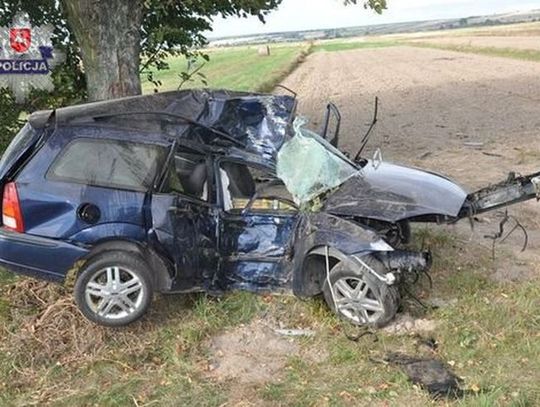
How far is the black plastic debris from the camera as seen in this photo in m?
4.56

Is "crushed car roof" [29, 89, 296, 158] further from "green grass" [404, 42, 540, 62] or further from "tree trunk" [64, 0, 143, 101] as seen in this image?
Result: "green grass" [404, 42, 540, 62]

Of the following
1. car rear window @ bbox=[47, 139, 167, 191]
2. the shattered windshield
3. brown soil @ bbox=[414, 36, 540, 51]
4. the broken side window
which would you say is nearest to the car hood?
the shattered windshield

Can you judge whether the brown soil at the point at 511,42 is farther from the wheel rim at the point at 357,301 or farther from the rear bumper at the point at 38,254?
the rear bumper at the point at 38,254

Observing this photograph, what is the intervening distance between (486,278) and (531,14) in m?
143

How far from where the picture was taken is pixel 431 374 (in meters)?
4.81

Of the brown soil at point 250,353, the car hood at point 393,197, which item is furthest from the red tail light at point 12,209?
the car hood at point 393,197

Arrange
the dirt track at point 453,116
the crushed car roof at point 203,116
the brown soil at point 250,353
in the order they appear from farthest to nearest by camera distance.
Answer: the dirt track at point 453,116
the crushed car roof at point 203,116
the brown soil at point 250,353

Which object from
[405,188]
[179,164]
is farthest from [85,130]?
[405,188]

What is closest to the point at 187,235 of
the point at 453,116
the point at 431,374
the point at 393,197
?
the point at 393,197

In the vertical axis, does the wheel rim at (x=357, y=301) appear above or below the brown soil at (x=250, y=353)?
above

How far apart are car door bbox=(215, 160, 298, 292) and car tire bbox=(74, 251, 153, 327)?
0.78 meters

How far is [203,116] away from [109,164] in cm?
98

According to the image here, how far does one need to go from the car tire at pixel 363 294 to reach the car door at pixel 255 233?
48cm

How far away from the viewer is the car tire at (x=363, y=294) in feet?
17.6
